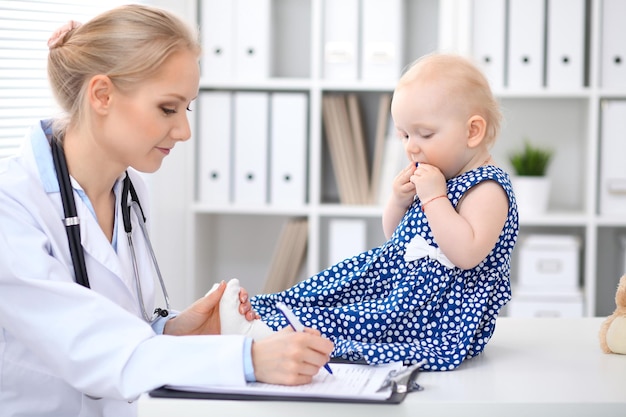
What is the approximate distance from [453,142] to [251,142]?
179 cm

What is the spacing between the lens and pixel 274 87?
10.4ft

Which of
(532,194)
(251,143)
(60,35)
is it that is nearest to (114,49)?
(60,35)

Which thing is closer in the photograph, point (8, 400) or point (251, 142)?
point (8, 400)

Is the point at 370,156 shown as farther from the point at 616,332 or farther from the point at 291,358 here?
the point at 291,358

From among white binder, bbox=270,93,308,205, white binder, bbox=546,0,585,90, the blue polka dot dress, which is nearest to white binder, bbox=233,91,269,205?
white binder, bbox=270,93,308,205

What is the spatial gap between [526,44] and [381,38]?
0.49m

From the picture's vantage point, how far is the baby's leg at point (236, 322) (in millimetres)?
1400

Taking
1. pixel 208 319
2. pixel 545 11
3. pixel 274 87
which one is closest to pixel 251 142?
pixel 274 87

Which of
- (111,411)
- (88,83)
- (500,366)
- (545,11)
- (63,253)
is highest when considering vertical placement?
(545,11)

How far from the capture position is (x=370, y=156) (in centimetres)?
337

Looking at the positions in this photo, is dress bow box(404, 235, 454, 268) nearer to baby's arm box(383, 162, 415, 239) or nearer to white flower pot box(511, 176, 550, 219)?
baby's arm box(383, 162, 415, 239)

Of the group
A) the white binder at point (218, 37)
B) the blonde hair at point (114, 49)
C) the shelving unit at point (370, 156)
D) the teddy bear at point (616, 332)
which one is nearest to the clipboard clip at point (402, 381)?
the teddy bear at point (616, 332)

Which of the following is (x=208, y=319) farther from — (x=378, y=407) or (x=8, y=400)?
(x=378, y=407)

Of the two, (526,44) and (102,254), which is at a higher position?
(526,44)
